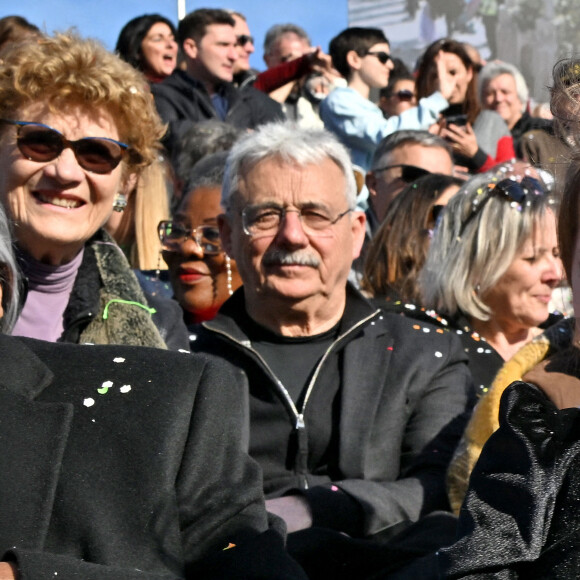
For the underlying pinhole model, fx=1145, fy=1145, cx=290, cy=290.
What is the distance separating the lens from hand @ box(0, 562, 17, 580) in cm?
208

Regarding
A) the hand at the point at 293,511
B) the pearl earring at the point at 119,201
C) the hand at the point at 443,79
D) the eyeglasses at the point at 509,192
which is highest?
the hand at the point at 443,79

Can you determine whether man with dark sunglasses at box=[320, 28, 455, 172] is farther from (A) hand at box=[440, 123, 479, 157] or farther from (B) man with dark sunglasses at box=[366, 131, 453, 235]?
(B) man with dark sunglasses at box=[366, 131, 453, 235]

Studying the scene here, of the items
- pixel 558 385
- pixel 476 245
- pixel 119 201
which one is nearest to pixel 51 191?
pixel 119 201

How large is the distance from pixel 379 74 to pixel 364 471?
4.12 m

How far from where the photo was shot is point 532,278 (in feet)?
14.3

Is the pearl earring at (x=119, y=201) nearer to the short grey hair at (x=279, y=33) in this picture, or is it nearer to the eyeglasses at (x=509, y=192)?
the eyeglasses at (x=509, y=192)

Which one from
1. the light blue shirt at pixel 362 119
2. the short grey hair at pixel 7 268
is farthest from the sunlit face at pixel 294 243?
the light blue shirt at pixel 362 119

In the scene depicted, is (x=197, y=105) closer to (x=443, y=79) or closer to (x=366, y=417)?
(x=443, y=79)

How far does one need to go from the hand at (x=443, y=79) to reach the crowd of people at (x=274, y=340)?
48 centimetres

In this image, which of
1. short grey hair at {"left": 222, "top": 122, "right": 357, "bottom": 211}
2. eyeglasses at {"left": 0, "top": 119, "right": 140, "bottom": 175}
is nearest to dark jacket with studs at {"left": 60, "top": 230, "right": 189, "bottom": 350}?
eyeglasses at {"left": 0, "top": 119, "right": 140, "bottom": 175}

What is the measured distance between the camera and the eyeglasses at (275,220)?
3887 mm

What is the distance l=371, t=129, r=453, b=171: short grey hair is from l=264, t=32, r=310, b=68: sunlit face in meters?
2.32

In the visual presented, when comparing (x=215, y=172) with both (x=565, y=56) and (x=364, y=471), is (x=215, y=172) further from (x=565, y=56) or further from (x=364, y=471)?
(x=565, y=56)

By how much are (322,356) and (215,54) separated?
142 inches
